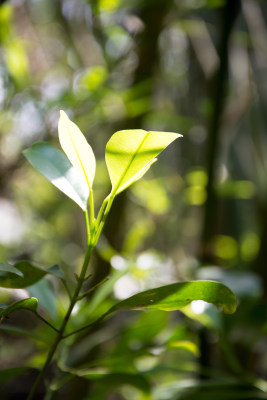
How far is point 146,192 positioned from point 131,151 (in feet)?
2.03

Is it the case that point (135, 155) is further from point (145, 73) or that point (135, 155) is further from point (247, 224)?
point (247, 224)

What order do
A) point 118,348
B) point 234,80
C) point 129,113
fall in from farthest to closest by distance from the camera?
point 234,80 → point 129,113 → point 118,348

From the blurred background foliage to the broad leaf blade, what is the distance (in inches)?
3.4

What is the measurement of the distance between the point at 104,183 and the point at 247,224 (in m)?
0.40

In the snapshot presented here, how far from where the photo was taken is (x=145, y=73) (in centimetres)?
75

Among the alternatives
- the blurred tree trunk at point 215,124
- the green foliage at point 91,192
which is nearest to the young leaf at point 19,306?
the green foliage at point 91,192

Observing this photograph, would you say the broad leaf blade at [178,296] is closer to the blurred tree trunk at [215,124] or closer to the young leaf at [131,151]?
the young leaf at [131,151]

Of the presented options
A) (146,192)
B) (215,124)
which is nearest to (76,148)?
(215,124)

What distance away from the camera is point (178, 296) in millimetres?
287

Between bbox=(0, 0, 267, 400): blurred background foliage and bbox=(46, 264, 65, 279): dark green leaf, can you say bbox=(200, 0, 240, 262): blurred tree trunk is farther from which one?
bbox=(46, 264, 65, 279): dark green leaf

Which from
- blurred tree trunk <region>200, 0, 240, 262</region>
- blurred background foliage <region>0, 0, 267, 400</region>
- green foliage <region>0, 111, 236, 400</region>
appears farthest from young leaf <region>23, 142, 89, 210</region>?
blurred tree trunk <region>200, 0, 240, 262</region>

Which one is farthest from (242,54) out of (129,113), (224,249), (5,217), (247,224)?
(5,217)

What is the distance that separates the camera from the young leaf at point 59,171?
11.4 inches

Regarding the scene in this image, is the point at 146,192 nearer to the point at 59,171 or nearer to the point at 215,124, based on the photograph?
the point at 215,124
